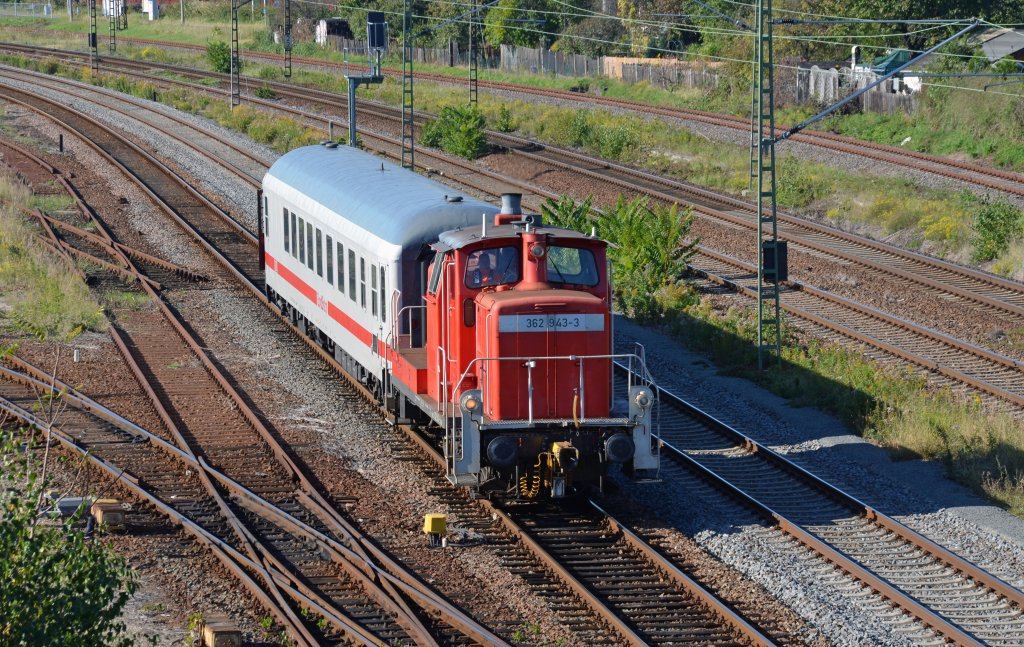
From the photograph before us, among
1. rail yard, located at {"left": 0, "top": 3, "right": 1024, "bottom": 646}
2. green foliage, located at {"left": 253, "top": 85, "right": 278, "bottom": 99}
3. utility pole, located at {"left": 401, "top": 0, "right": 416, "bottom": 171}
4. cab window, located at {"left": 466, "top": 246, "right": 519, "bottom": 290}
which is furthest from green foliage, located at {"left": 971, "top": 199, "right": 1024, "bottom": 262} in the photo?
green foliage, located at {"left": 253, "top": 85, "right": 278, "bottom": 99}

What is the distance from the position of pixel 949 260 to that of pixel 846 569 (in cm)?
1756

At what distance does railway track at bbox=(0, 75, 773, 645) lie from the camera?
1164cm

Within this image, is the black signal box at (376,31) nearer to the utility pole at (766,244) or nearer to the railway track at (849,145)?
the railway track at (849,145)

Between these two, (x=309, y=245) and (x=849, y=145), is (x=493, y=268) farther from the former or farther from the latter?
(x=849, y=145)

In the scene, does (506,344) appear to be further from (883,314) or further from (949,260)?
(949,260)

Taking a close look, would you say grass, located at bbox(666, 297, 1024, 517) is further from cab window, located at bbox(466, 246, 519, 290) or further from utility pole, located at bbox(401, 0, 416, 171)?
utility pole, located at bbox(401, 0, 416, 171)

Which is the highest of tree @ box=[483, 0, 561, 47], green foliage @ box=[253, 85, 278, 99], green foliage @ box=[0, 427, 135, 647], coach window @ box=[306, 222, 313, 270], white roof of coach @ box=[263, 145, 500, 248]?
tree @ box=[483, 0, 561, 47]

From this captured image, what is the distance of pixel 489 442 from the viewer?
13883 millimetres

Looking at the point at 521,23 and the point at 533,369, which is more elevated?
the point at 521,23

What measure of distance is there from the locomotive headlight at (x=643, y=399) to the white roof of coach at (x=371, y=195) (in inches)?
145

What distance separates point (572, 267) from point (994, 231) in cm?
1710

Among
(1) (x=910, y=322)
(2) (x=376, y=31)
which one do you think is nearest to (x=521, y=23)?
(2) (x=376, y=31)

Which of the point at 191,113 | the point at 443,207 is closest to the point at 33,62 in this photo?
the point at 191,113

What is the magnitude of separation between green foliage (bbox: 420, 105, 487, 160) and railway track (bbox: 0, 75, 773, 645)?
15.3 m
